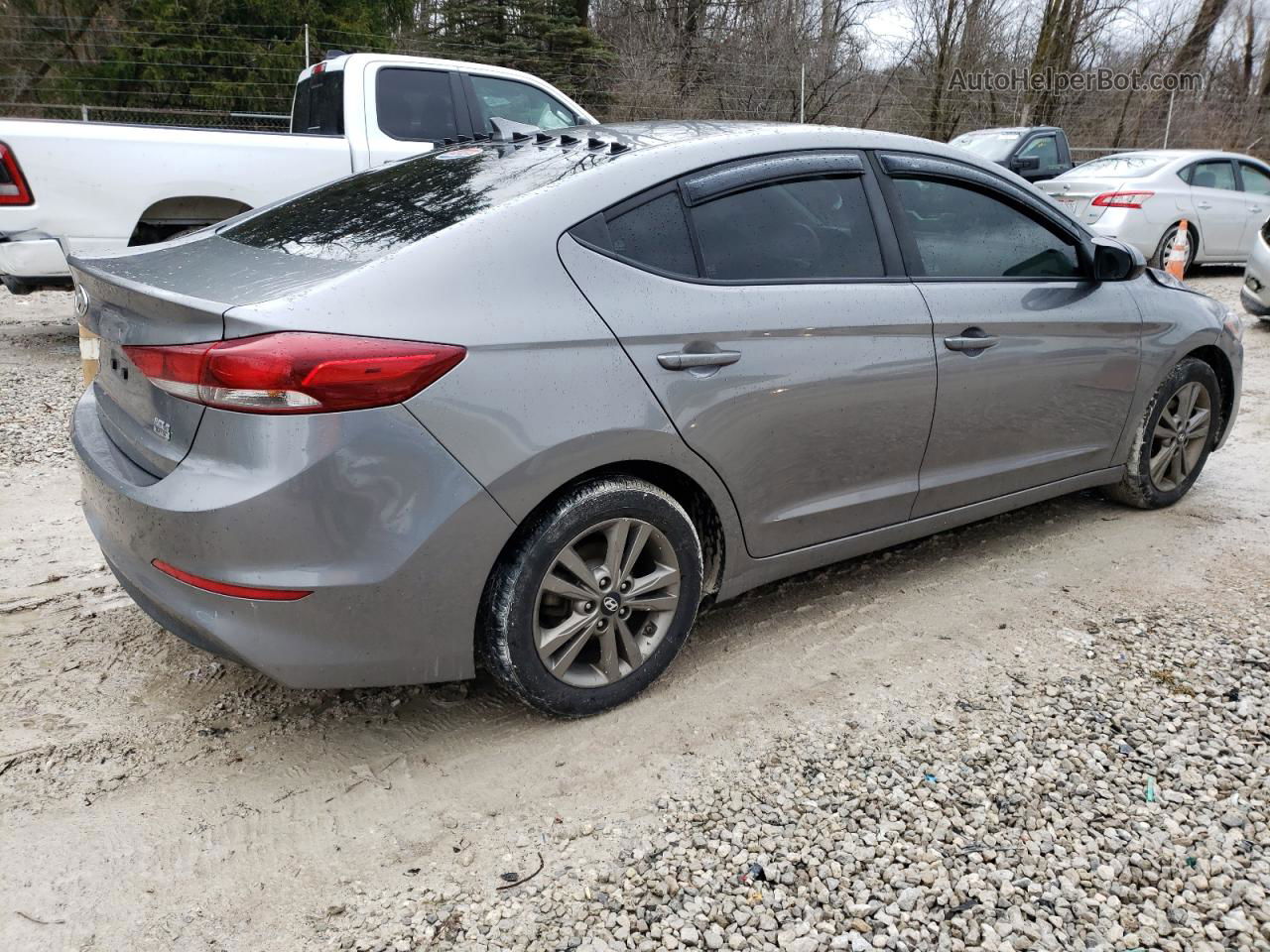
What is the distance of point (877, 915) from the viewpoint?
230cm

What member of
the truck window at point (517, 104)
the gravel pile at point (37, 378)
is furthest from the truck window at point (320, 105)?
the gravel pile at point (37, 378)

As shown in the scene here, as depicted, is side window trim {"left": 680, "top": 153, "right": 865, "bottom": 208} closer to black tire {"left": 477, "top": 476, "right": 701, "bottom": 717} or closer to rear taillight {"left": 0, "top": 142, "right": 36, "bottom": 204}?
black tire {"left": 477, "top": 476, "right": 701, "bottom": 717}

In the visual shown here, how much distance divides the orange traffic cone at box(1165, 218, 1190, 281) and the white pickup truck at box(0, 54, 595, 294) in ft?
22.8

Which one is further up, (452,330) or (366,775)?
(452,330)

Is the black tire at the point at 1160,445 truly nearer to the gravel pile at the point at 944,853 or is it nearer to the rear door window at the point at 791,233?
the gravel pile at the point at 944,853

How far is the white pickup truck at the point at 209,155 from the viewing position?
6.54m

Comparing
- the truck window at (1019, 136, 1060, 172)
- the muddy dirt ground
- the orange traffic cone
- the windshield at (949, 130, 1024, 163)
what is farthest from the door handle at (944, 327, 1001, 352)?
the truck window at (1019, 136, 1060, 172)

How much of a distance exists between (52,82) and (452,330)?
17.1 meters

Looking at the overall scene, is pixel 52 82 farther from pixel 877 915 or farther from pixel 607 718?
pixel 877 915

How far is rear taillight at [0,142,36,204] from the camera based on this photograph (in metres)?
6.39

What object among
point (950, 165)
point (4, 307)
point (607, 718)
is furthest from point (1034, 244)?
point (4, 307)

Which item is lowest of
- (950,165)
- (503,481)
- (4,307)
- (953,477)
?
(4,307)

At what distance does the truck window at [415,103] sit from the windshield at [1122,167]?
25.5ft

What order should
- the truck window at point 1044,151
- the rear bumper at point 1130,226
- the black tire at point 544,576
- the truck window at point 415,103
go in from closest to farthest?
the black tire at point 544,576, the truck window at point 415,103, the rear bumper at point 1130,226, the truck window at point 1044,151
